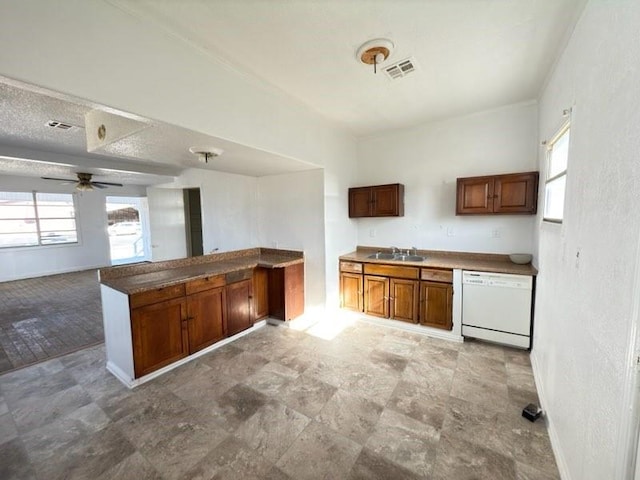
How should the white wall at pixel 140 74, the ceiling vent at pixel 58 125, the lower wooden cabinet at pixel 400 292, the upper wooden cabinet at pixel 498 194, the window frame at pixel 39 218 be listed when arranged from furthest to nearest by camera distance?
the window frame at pixel 39 218 < the lower wooden cabinet at pixel 400 292 < the upper wooden cabinet at pixel 498 194 < the ceiling vent at pixel 58 125 < the white wall at pixel 140 74

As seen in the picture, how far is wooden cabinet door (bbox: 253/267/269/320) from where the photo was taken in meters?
3.46

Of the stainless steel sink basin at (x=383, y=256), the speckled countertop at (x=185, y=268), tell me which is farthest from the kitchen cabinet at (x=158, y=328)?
the stainless steel sink basin at (x=383, y=256)

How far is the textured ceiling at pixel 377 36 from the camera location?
1.55 meters

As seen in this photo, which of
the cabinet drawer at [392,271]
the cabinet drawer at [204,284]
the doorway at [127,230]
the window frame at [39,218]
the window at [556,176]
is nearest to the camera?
the window at [556,176]

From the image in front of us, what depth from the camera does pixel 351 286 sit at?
146 inches

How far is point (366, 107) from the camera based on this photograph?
2994 mm

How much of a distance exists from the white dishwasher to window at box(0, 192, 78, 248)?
9214 millimetres

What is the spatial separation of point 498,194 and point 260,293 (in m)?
3.12

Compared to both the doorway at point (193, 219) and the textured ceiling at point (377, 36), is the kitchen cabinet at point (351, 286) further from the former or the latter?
the doorway at point (193, 219)

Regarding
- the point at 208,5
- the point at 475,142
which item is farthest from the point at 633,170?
the point at 475,142

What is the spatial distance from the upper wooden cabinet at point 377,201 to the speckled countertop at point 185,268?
1.10 m

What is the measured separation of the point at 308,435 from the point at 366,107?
124 inches

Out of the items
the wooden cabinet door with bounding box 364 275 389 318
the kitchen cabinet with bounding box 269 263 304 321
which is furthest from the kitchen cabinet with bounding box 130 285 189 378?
the wooden cabinet door with bounding box 364 275 389 318

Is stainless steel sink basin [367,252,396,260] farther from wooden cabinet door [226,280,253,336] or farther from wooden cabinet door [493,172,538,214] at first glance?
wooden cabinet door [226,280,253,336]
